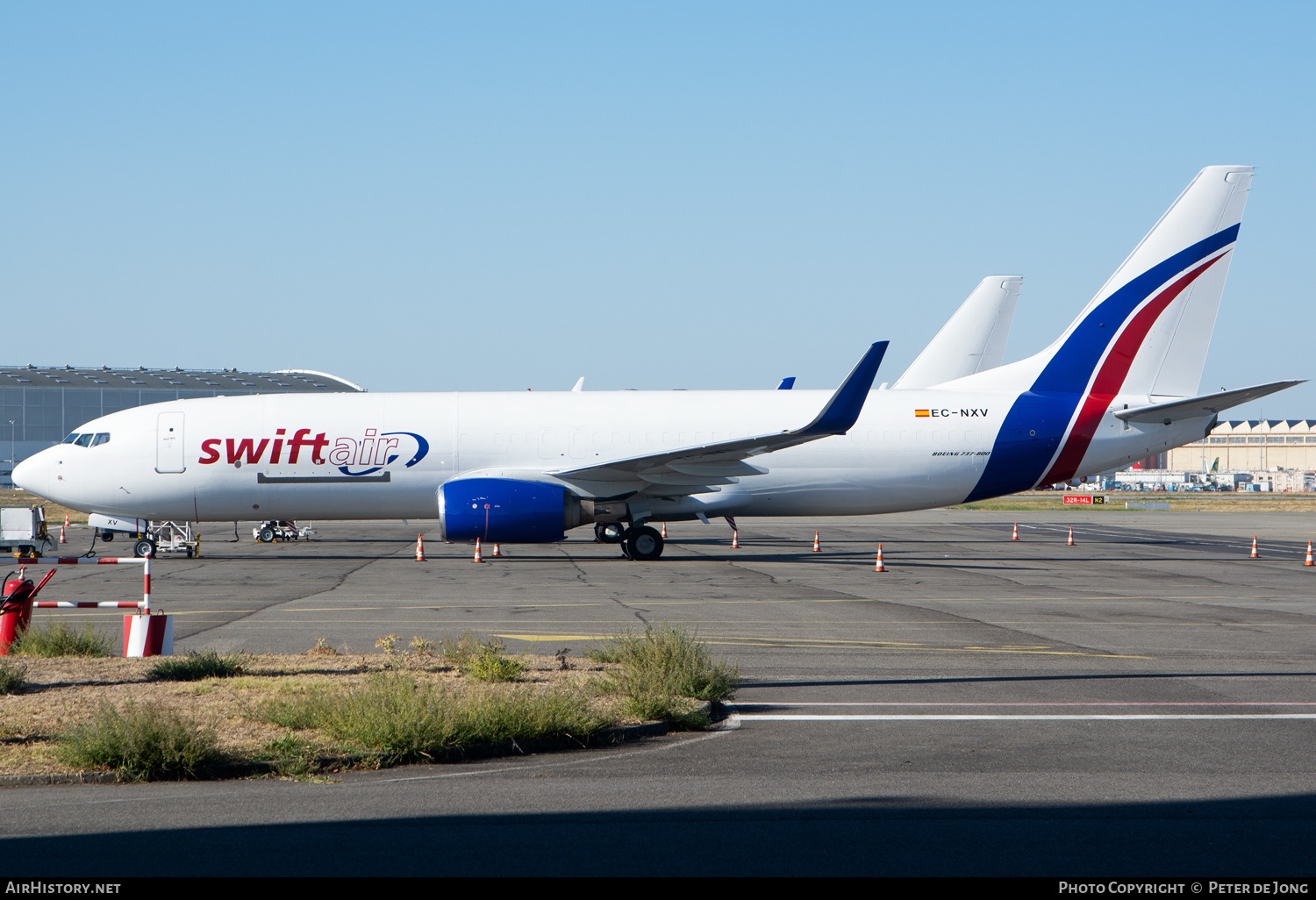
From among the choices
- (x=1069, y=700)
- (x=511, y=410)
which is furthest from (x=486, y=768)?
(x=511, y=410)

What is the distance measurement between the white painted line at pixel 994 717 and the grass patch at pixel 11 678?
6.30 meters

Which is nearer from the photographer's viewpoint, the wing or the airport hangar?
the wing

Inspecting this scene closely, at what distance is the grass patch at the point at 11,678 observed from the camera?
9352 millimetres

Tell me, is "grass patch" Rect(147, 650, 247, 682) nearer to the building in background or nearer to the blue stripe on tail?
the blue stripe on tail

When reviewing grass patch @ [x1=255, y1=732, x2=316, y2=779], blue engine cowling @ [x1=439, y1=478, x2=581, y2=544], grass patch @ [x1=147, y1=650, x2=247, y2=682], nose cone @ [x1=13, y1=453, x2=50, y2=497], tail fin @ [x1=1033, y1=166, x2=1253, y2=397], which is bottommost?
grass patch @ [x1=255, y1=732, x2=316, y2=779]

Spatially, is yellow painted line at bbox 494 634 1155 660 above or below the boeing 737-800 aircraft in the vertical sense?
below

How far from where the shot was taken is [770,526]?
47.7m

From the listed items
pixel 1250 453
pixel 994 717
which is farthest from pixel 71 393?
pixel 1250 453

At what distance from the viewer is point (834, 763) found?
758 centimetres

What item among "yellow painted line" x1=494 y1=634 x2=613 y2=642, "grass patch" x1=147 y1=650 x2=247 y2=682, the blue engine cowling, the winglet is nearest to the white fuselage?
the blue engine cowling

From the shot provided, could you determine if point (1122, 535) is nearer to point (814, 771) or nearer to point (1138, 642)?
point (1138, 642)

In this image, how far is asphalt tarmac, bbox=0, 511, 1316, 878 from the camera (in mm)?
5492

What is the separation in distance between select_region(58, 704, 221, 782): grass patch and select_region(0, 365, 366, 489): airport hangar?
97501 millimetres

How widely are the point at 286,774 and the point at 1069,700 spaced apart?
22.1 feet
